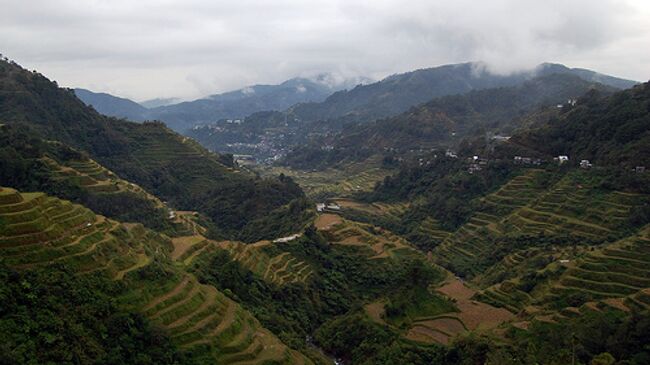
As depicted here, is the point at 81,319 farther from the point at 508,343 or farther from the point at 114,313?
the point at 508,343

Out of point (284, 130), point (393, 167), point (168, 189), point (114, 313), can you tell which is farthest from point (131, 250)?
point (284, 130)

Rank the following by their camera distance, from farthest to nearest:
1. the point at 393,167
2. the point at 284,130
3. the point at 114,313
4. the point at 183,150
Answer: the point at 284,130 < the point at 393,167 < the point at 183,150 < the point at 114,313

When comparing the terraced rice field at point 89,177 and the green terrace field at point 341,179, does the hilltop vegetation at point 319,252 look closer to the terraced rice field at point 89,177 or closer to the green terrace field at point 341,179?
the terraced rice field at point 89,177

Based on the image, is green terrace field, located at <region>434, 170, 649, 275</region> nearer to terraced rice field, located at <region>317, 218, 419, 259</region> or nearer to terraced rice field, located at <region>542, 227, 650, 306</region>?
terraced rice field, located at <region>317, 218, 419, 259</region>

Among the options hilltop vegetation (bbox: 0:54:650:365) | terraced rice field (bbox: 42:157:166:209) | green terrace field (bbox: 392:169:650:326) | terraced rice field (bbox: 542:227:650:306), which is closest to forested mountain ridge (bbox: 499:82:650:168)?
hilltop vegetation (bbox: 0:54:650:365)

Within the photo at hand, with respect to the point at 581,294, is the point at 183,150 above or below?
above

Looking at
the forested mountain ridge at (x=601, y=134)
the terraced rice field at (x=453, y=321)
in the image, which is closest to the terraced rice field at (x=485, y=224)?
the forested mountain ridge at (x=601, y=134)
